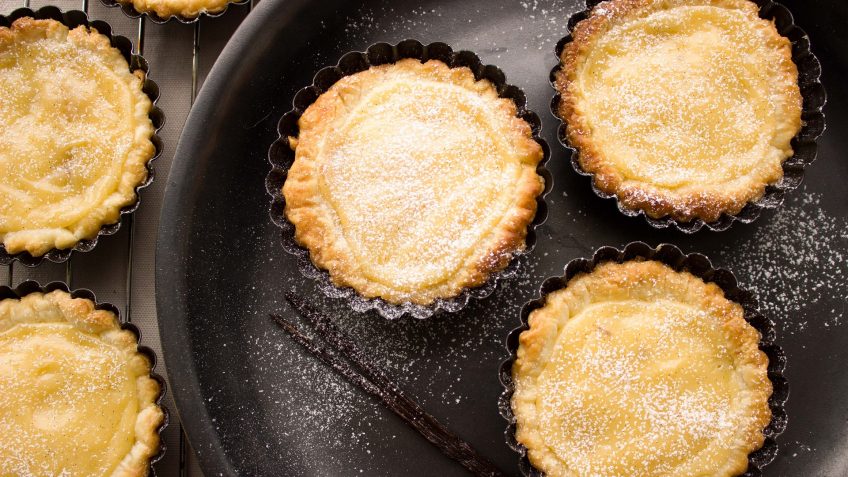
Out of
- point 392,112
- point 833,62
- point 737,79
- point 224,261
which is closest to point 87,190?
point 224,261

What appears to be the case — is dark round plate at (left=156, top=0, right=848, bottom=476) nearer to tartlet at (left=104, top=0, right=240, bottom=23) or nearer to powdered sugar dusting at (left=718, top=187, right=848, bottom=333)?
powdered sugar dusting at (left=718, top=187, right=848, bottom=333)

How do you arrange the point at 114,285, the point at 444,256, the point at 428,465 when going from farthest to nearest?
the point at 114,285
the point at 428,465
the point at 444,256

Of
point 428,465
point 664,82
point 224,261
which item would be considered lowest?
point 428,465

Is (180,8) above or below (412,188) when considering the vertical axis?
above

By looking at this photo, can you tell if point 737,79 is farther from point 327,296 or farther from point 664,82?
point 327,296

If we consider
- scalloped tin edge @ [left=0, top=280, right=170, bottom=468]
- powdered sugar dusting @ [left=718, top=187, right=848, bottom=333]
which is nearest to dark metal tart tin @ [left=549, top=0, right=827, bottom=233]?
powdered sugar dusting @ [left=718, top=187, right=848, bottom=333]

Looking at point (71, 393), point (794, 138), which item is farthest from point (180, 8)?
point (794, 138)

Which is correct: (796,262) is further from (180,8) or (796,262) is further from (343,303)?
(180,8)
